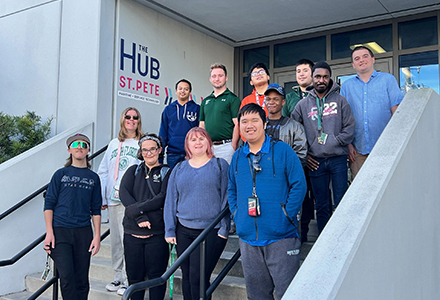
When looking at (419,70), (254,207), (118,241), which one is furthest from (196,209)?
(419,70)

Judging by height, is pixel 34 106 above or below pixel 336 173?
above

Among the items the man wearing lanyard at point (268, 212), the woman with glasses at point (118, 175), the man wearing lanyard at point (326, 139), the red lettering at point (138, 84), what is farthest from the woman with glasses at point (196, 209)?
the red lettering at point (138, 84)

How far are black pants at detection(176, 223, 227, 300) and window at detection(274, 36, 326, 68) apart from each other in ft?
18.5

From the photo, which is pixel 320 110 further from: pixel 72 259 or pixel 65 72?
pixel 65 72

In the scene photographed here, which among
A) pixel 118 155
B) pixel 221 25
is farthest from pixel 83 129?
pixel 221 25

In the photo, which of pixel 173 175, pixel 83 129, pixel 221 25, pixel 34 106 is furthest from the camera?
pixel 221 25

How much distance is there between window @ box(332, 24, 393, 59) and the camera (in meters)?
7.25

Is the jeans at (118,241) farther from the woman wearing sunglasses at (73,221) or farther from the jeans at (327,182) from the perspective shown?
the jeans at (327,182)

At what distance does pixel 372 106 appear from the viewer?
141 inches

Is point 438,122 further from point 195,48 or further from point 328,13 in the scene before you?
point 195,48

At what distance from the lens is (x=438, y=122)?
12.0 feet

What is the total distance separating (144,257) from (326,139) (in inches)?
70.7

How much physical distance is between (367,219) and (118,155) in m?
2.71

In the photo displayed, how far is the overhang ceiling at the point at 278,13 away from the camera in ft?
21.5
